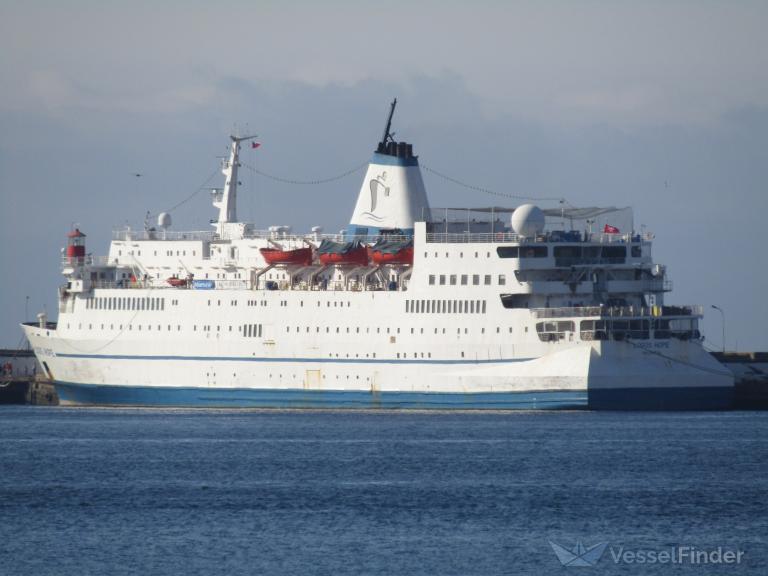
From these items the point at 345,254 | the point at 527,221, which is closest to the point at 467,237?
the point at 527,221

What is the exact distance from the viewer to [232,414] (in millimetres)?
65750

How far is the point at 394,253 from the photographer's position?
6538 centimetres

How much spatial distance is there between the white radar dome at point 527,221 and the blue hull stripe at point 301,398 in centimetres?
546

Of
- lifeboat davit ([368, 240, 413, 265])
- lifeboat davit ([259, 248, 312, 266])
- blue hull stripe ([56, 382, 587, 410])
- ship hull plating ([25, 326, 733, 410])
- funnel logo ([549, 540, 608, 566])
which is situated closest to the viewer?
funnel logo ([549, 540, 608, 566])

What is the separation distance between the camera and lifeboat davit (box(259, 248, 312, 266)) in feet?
221

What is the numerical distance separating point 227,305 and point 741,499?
28.9 m

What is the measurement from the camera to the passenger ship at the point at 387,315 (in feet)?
201

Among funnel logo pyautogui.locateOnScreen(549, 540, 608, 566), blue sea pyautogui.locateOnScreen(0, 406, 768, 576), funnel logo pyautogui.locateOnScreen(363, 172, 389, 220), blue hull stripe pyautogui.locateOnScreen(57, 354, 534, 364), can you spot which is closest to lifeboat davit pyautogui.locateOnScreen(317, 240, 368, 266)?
funnel logo pyautogui.locateOnScreen(363, 172, 389, 220)

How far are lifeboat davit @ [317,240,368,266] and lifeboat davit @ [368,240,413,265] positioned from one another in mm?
640

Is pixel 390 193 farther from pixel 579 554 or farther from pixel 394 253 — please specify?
pixel 579 554

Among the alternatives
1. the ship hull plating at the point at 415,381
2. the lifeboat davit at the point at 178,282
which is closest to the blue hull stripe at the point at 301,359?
the ship hull plating at the point at 415,381

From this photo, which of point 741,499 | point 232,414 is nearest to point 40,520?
point 741,499

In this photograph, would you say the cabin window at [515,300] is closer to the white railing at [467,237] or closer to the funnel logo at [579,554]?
the white railing at [467,237]

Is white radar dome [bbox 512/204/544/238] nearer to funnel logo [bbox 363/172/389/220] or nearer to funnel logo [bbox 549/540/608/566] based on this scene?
funnel logo [bbox 363/172/389/220]
